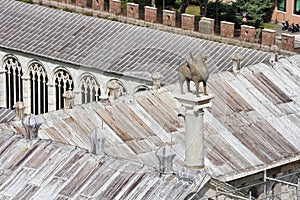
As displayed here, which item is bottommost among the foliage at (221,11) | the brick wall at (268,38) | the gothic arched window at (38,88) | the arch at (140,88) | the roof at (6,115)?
the gothic arched window at (38,88)

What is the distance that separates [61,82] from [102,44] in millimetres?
2008

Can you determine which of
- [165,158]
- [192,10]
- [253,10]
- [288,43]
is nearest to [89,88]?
[288,43]

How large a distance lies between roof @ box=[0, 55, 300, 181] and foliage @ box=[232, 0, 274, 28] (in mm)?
28595

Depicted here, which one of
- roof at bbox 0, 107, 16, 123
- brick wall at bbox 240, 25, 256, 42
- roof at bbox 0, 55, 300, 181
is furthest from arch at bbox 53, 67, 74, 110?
roof at bbox 0, 55, 300, 181

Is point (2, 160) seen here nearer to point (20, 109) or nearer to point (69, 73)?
point (20, 109)

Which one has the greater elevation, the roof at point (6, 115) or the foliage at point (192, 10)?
the roof at point (6, 115)

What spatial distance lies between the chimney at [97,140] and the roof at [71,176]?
128 mm

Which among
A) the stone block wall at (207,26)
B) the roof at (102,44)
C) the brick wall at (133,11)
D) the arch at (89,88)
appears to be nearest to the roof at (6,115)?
the roof at (102,44)

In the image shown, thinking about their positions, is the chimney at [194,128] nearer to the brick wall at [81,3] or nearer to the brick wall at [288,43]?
the brick wall at [288,43]

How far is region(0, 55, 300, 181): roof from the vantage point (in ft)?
118

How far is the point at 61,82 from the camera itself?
55844 mm

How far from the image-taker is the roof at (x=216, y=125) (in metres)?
36.0

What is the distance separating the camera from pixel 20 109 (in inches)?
1535

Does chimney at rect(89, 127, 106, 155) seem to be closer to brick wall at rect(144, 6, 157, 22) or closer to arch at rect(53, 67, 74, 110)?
arch at rect(53, 67, 74, 110)
